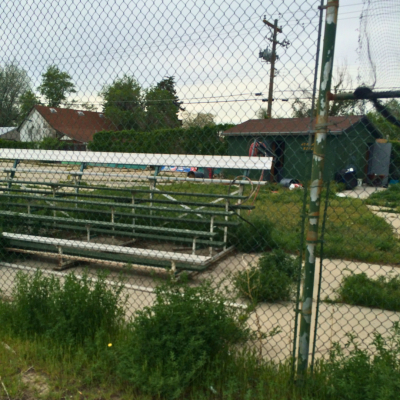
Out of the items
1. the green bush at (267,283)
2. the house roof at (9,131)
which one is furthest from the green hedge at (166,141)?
the house roof at (9,131)

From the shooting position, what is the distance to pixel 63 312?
2824 mm

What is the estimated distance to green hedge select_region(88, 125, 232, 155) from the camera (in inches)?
120

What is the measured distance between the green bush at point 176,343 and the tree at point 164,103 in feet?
3.64

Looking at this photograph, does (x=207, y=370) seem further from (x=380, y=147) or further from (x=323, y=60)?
(x=380, y=147)

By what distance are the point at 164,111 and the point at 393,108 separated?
1.39 m

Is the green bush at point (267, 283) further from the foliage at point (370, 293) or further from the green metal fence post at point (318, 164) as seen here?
the green metal fence post at point (318, 164)

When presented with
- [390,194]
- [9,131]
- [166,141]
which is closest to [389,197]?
[390,194]

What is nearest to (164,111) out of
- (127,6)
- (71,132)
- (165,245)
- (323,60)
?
(127,6)

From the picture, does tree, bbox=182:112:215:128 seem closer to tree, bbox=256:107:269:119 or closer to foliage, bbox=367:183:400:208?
tree, bbox=256:107:269:119

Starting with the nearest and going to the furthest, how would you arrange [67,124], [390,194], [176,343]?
[176,343] → [67,124] → [390,194]

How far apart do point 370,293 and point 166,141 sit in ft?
7.71

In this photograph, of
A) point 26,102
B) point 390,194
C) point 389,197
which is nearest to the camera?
point 26,102

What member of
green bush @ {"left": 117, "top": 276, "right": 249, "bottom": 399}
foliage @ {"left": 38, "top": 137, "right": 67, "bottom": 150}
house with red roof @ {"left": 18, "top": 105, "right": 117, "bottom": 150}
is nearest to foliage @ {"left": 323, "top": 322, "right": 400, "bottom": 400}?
→ green bush @ {"left": 117, "top": 276, "right": 249, "bottom": 399}

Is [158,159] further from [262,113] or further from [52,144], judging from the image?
[262,113]
